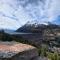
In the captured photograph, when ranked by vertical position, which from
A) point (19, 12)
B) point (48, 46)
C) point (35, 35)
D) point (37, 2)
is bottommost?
point (48, 46)

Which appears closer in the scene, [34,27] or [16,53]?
[16,53]

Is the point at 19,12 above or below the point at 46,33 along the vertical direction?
above

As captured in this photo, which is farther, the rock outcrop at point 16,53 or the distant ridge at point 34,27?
the distant ridge at point 34,27

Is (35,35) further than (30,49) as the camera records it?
Yes

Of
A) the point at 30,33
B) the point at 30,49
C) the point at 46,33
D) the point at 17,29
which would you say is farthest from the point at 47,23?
the point at 30,49

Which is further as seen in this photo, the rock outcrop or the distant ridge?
the distant ridge

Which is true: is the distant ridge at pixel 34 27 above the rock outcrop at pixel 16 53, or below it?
above

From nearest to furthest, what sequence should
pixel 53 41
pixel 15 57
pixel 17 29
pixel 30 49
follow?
pixel 15 57
pixel 30 49
pixel 17 29
pixel 53 41

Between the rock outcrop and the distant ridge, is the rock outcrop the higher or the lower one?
the lower one

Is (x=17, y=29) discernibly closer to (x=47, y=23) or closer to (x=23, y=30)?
(x=23, y=30)

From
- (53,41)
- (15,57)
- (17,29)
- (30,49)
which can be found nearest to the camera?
(15,57)

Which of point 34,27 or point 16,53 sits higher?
point 34,27

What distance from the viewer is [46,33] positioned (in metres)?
5.14

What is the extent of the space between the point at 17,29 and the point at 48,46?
993 mm
